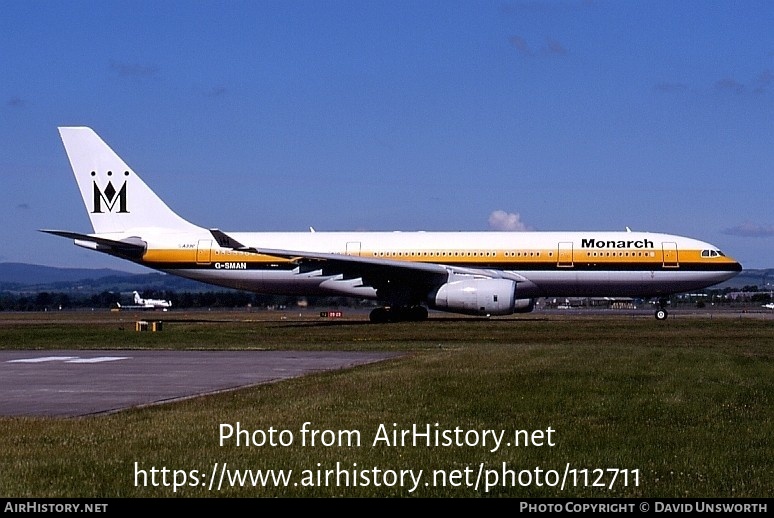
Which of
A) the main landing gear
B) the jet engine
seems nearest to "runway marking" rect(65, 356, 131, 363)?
the jet engine

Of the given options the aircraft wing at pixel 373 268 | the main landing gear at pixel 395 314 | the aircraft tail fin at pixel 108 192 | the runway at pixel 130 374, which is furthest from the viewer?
the aircraft tail fin at pixel 108 192

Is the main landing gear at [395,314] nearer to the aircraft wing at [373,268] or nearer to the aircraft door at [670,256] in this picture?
the aircraft wing at [373,268]

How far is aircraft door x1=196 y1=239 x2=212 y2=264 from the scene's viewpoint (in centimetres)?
4712

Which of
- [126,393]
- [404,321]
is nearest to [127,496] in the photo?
[126,393]

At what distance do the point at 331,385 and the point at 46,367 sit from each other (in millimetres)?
8070

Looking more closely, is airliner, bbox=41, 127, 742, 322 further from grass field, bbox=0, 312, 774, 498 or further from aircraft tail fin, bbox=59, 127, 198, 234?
grass field, bbox=0, 312, 774, 498

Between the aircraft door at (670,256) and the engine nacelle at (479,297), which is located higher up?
the aircraft door at (670,256)

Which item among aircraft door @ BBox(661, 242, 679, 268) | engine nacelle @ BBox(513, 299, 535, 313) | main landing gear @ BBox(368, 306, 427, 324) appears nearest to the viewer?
aircraft door @ BBox(661, 242, 679, 268)

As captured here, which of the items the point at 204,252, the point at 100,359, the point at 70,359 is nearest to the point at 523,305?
the point at 204,252

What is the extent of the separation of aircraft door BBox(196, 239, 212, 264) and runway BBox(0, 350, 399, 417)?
63.5 feet

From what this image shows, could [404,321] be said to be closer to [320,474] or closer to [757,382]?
[757,382]

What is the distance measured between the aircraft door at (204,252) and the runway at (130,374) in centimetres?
1935

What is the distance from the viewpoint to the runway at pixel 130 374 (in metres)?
15.0

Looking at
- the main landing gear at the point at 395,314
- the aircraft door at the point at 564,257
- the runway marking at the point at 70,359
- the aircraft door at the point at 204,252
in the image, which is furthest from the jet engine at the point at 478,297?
the runway marking at the point at 70,359
